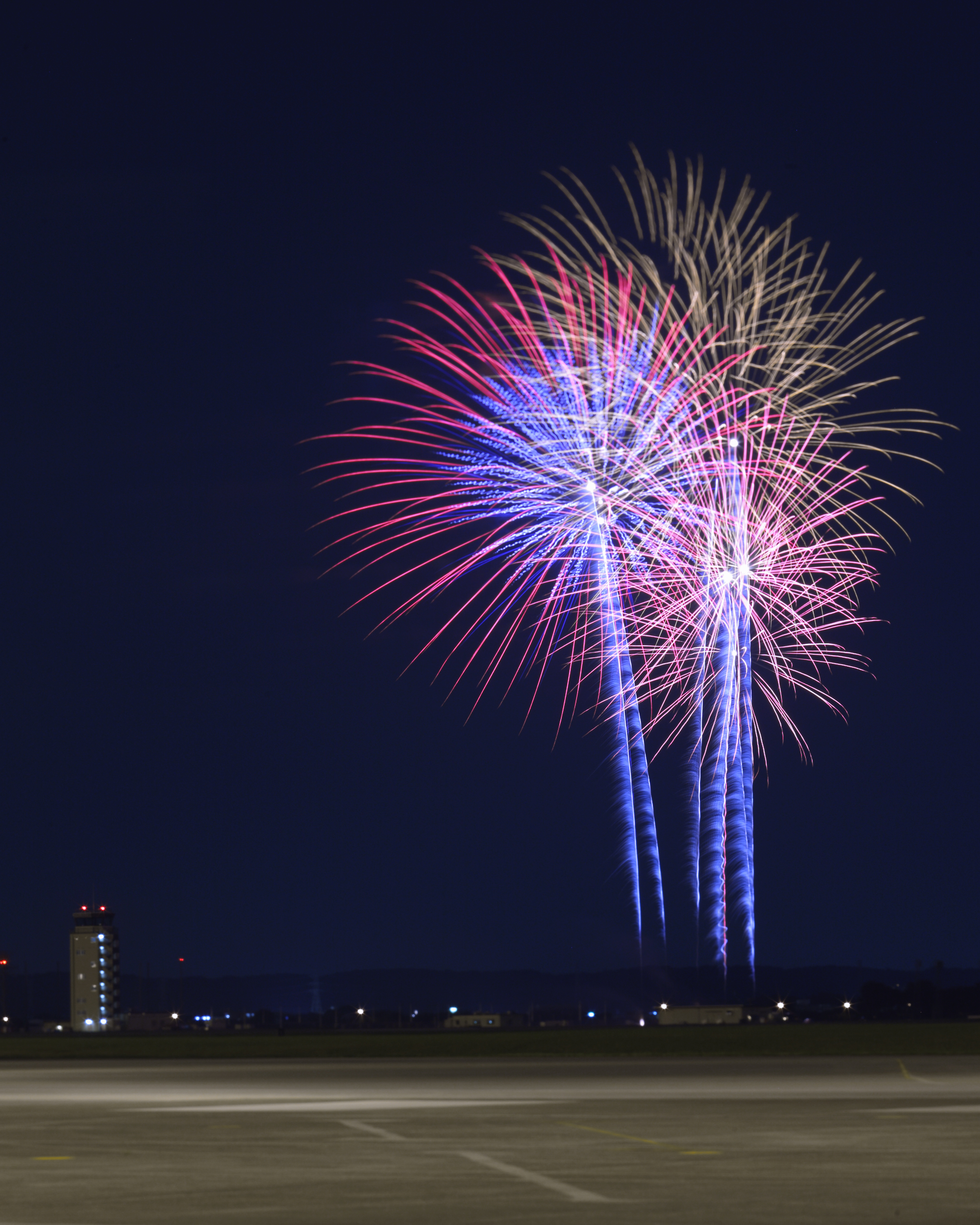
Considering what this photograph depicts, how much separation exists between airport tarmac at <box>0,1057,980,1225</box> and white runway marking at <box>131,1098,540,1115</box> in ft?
0.40

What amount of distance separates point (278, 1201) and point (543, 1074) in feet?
97.3

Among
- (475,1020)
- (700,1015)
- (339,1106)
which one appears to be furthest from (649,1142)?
(475,1020)

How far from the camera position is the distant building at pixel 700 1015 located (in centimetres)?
12394

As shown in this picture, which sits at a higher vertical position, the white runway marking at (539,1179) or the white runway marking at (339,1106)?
the white runway marking at (339,1106)

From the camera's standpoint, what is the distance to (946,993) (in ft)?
556

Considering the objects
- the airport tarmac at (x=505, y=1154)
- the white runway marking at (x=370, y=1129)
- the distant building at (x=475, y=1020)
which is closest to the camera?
the airport tarmac at (x=505, y=1154)

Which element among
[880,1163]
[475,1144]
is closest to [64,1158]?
[475,1144]

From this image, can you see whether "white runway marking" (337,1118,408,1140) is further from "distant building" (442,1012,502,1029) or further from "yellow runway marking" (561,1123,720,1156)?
"distant building" (442,1012,502,1029)

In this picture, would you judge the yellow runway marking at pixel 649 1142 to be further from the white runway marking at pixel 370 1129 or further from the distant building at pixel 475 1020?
the distant building at pixel 475 1020

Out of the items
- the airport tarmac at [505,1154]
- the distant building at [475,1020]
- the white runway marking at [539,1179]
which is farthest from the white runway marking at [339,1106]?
the distant building at [475,1020]

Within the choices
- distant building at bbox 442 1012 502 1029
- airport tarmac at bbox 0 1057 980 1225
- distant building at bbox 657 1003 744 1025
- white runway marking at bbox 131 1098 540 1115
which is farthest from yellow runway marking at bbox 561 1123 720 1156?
distant building at bbox 442 1012 502 1029

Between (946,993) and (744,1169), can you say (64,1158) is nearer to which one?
(744,1169)

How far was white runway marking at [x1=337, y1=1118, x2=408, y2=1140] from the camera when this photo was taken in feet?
73.0

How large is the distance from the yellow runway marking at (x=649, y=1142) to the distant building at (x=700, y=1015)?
100.0 meters
